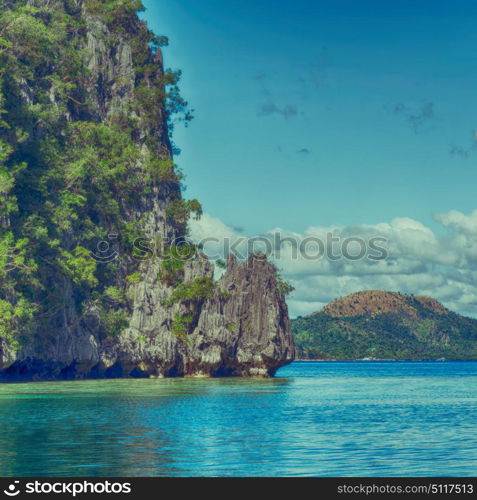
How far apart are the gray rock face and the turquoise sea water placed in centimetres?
2639

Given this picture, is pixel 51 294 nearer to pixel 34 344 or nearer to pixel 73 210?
pixel 34 344

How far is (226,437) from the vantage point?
25391 mm

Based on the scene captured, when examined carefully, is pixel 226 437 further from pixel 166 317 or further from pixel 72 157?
pixel 166 317

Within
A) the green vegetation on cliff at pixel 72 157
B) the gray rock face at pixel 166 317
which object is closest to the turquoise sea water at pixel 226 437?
the green vegetation on cliff at pixel 72 157

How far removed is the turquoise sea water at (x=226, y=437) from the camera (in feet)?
62.0

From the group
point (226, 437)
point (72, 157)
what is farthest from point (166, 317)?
point (226, 437)

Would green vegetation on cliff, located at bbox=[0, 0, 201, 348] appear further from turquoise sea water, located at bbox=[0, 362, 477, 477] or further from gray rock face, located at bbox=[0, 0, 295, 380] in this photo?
turquoise sea water, located at bbox=[0, 362, 477, 477]

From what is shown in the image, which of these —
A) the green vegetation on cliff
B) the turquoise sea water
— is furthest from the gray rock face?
the turquoise sea water

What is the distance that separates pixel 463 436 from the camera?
2702 centimetres

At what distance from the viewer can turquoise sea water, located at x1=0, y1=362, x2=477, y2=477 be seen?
18.9 m

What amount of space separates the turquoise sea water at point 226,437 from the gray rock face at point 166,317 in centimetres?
2639

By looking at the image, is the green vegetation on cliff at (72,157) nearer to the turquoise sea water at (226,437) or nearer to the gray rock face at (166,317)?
the gray rock face at (166,317)

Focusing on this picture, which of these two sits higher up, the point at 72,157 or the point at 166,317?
the point at 72,157

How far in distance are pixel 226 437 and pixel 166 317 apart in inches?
1902
